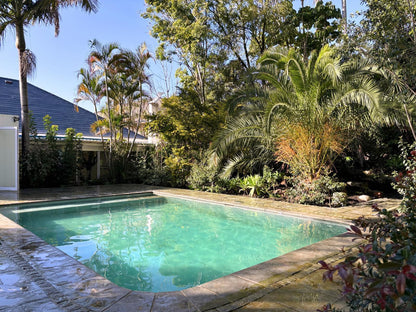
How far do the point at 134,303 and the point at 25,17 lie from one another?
12.7 metres

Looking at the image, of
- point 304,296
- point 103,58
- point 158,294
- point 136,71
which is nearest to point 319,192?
point 304,296

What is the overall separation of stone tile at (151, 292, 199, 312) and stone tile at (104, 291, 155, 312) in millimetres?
63

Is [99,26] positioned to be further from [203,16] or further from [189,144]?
[189,144]

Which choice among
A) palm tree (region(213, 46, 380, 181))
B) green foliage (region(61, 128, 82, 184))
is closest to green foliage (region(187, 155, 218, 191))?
palm tree (region(213, 46, 380, 181))

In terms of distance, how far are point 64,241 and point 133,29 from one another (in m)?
19.9

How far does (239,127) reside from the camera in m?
10.5

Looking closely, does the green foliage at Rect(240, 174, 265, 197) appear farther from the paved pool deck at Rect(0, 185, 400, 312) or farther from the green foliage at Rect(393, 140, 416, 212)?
the paved pool deck at Rect(0, 185, 400, 312)

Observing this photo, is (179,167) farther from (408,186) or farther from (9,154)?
(408,186)

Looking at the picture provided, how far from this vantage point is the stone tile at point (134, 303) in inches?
108

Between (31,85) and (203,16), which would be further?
(31,85)

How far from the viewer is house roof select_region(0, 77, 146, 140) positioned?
16.2 m

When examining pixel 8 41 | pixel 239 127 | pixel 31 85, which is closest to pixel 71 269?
pixel 239 127

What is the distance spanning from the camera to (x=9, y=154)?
37.5 ft

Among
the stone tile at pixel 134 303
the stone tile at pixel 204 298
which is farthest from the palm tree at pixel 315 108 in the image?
the stone tile at pixel 134 303
